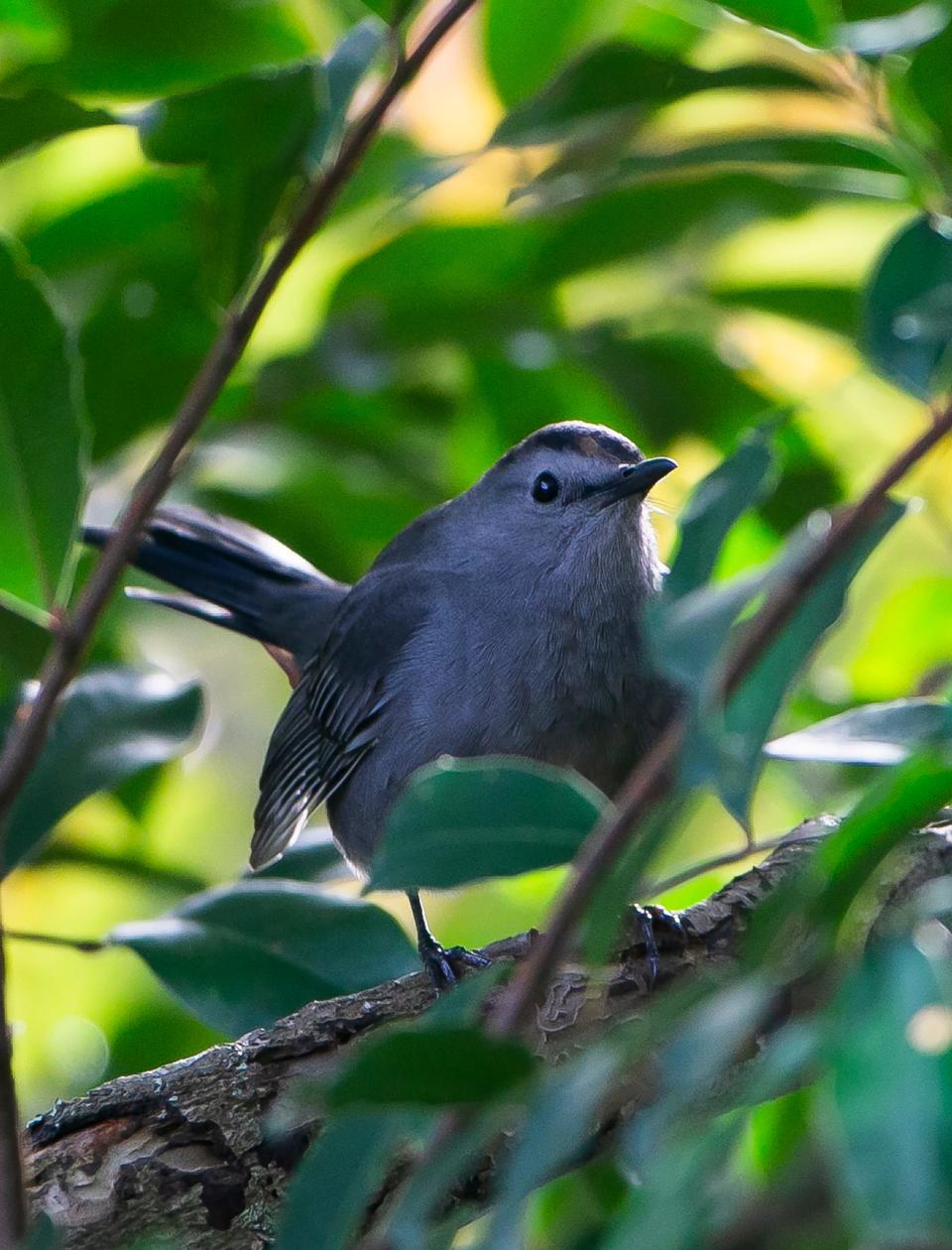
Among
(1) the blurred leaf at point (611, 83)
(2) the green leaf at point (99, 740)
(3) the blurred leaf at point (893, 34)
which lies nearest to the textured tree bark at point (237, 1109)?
(2) the green leaf at point (99, 740)

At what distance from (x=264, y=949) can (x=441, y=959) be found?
21.4 inches

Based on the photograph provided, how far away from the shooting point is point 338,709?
330 centimetres

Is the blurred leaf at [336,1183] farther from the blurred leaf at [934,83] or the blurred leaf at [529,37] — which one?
the blurred leaf at [529,37]

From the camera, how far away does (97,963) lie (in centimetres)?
336

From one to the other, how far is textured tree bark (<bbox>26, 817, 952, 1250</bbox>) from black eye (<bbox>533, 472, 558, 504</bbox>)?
4.04 feet

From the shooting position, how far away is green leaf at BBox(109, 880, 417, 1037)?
2.00 meters

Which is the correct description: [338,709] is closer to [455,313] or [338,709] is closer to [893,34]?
[455,313]

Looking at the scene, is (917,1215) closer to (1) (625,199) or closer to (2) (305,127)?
(2) (305,127)

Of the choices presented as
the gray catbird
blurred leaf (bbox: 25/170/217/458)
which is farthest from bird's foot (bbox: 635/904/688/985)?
blurred leaf (bbox: 25/170/217/458)

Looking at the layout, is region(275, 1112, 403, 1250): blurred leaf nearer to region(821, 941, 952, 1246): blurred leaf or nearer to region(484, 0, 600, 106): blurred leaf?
region(821, 941, 952, 1246): blurred leaf

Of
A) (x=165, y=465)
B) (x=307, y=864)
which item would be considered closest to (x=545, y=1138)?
(x=165, y=465)

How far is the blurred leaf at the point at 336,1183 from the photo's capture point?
0.86 meters

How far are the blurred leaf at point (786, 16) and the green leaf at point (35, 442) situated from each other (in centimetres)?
94

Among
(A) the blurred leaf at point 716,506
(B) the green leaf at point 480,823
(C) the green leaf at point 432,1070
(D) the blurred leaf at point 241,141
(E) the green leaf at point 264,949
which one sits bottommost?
(E) the green leaf at point 264,949
